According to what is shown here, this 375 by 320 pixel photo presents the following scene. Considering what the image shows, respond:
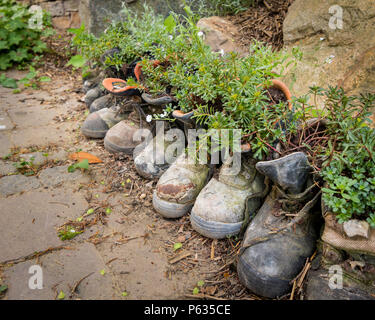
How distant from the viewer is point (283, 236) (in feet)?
5.03

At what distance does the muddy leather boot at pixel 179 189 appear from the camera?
1990 mm

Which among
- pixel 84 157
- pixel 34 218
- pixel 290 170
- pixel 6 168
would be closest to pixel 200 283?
pixel 290 170

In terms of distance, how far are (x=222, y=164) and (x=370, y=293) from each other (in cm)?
102

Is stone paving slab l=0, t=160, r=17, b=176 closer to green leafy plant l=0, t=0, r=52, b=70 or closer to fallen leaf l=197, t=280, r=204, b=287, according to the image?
fallen leaf l=197, t=280, r=204, b=287

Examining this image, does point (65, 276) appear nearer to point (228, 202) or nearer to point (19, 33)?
point (228, 202)

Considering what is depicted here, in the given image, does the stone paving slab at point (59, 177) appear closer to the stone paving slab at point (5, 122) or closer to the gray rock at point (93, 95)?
the stone paving slab at point (5, 122)

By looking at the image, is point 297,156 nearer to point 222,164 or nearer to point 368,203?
point 368,203

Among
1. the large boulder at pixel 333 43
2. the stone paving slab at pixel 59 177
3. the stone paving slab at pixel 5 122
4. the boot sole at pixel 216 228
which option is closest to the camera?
the boot sole at pixel 216 228

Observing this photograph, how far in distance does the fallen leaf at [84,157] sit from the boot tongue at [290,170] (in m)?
1.59

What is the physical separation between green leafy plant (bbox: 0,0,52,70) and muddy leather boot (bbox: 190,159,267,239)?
4197 millimetres

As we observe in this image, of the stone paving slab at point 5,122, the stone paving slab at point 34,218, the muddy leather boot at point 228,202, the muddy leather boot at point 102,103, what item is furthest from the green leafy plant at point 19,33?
the muddy leather boot at point 228,202

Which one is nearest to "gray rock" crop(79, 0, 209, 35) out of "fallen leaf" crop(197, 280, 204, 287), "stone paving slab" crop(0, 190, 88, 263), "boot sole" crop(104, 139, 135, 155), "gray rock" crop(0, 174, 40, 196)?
"boot sole" crop(104, 139, 135, 155)

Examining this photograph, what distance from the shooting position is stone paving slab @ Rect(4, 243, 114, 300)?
1532 millimetres
